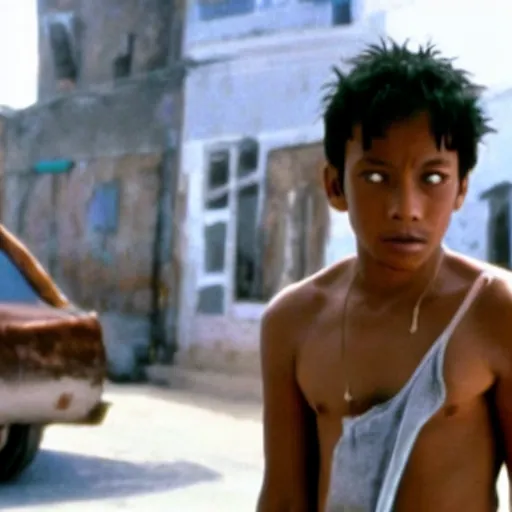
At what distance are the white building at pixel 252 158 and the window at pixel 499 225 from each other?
1.01 metres

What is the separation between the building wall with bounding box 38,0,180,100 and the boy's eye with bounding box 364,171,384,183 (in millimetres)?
6961

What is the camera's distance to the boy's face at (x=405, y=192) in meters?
1.20

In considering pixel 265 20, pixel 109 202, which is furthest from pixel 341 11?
pixel 109 202

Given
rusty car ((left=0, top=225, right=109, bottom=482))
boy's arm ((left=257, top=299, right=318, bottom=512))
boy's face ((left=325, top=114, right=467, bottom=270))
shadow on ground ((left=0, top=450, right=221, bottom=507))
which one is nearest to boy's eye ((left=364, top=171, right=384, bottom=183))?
boy's face ((left=325, top=114, right=467, bottom=270))

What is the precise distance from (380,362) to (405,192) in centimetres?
19

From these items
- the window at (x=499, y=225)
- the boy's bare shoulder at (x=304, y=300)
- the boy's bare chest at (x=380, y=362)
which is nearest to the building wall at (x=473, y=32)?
the window at (x=499, y=225)

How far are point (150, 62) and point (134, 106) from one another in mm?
340

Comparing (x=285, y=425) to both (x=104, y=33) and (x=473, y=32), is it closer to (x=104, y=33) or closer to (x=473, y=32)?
(x=473, y=32)

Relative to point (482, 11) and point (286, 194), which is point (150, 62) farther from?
point (482, 11)

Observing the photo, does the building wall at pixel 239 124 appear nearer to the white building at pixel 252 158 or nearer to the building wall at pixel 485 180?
the white building at pixel 252 158

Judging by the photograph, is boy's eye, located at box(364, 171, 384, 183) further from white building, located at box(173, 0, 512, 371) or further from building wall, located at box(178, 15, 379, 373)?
building wall, located at box(178, 15, 379, 373)

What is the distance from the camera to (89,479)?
4051 mm

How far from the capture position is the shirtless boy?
1.20m

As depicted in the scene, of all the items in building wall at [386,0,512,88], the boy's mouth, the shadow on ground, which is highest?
building wall at [386,0,512,88]
